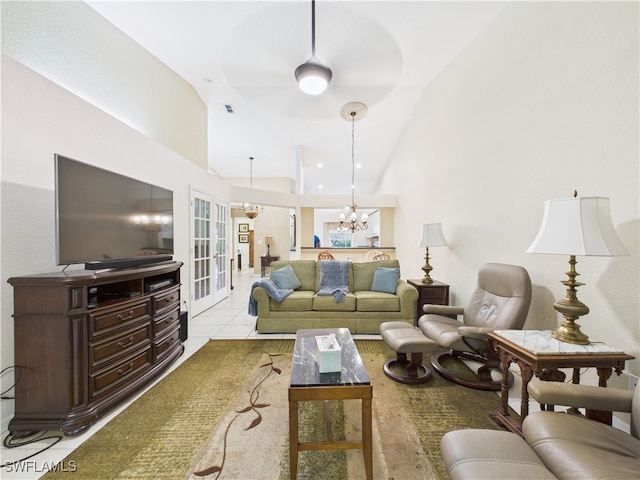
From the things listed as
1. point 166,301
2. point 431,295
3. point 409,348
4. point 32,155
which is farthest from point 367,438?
point 32,155

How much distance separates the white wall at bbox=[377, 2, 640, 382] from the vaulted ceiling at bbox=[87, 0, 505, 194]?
1.81 feet

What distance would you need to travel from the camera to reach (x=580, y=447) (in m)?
Answer: 0.96

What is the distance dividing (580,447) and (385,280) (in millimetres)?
2587

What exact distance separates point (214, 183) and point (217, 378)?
140 inches

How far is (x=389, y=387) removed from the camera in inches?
82.4

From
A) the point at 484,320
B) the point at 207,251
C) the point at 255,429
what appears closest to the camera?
the point at 255,429

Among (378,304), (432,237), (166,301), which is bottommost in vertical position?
(378,304)

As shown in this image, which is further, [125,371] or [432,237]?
[432,237]

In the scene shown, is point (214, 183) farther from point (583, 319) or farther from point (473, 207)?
point (583, 319)

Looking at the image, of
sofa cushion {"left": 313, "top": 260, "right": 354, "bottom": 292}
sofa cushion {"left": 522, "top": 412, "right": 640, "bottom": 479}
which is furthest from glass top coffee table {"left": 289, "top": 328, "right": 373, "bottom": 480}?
sofa cushion {"left": 313, "top": 260, "right": 354, "bottom": 292}

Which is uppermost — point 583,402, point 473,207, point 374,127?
point 374,127

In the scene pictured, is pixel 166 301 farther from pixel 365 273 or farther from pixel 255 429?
pixel 365 273

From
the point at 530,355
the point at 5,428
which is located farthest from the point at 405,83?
the point at 5,428

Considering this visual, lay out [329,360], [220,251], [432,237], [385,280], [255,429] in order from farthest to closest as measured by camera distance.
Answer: [220,251]
[385,280]
[432,237]
[255,429]
[329,360]
